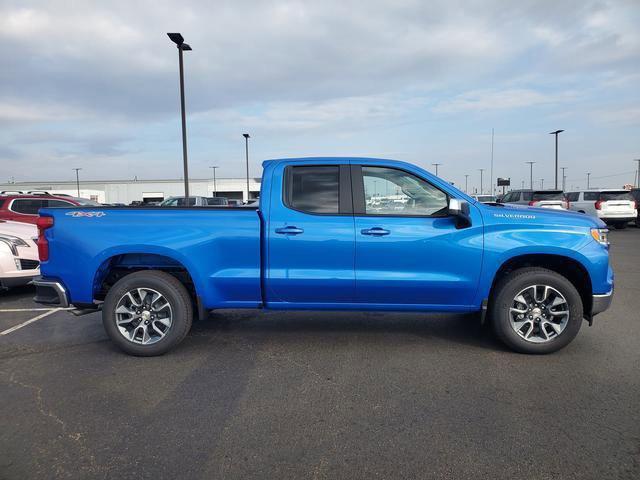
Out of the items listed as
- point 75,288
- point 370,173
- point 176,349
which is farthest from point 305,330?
point 75,288

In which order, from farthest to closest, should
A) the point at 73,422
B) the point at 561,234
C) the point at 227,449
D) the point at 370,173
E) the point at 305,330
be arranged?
the point at 305,330 < the point at 370,173 < the point at 561,234 < the point at 73,422 < the point at 227,449

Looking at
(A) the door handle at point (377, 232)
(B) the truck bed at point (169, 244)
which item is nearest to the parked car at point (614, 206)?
(A) the door handle at point (377, 232)

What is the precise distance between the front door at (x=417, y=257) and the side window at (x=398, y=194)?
22 millimetres

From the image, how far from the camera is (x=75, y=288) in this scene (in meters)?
4.70

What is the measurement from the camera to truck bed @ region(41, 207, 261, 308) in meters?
4.58

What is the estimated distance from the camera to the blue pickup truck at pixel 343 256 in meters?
4.51

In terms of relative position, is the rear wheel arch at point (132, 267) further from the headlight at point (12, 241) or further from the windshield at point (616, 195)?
the windshield at point (616, 195)

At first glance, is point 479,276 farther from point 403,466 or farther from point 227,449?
point 227,449

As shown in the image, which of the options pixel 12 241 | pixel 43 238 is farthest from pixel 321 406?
pixel 12 241

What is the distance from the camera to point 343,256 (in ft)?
14.9

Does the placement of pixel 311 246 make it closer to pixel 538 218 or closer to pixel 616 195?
pixel 538 218

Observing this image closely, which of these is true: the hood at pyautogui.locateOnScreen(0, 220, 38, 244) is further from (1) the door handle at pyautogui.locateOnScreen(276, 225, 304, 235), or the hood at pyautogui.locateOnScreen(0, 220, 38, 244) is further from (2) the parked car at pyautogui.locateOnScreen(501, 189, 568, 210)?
(2) the parked car at pyautogui.locateOnScreen(501, 189, 568, 210)

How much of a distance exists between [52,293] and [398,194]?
11.7 feet

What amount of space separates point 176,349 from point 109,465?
2.16 metres
